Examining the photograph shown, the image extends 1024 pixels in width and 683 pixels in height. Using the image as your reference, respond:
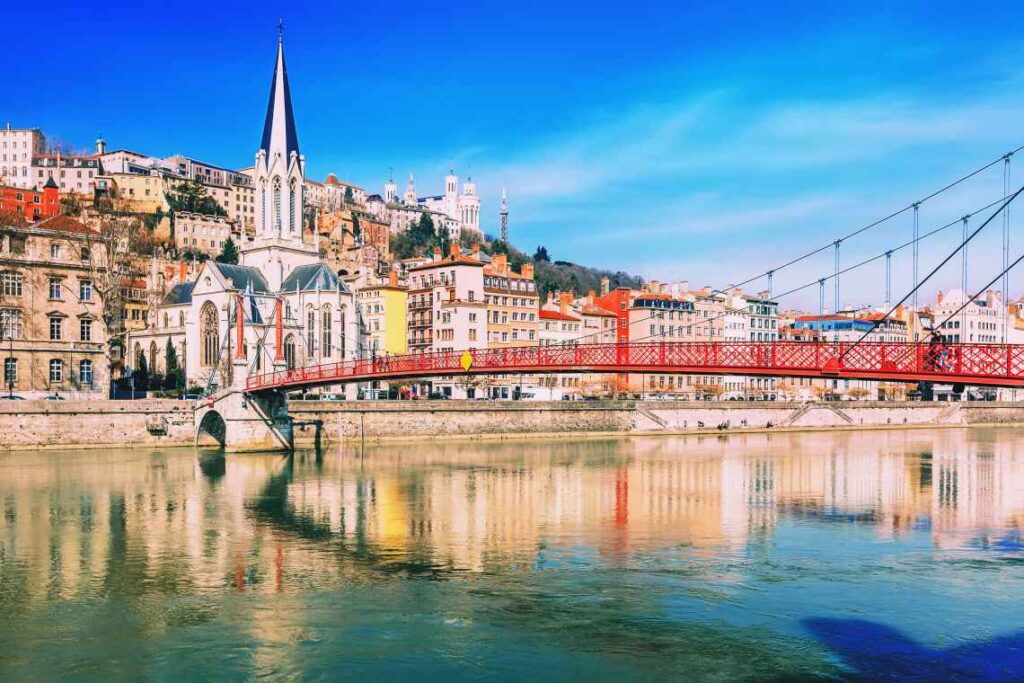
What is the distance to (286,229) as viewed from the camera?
6056 cm

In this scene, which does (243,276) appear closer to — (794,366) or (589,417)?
(589,417)

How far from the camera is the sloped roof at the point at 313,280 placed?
56.4 metres

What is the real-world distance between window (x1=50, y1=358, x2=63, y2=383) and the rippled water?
13044 mm

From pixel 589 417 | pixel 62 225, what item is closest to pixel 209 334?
pixel 62 225

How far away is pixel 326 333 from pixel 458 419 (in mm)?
12527

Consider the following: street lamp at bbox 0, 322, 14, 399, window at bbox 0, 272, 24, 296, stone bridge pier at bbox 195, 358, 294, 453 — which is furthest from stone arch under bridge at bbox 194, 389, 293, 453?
window at bbox 0, 272, 24, 296

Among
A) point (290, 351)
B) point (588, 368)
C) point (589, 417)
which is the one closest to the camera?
point (588, 368)

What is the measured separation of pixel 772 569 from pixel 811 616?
10.6 ft

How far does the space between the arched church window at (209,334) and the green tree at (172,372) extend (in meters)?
2.02

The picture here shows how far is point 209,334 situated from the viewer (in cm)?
5400

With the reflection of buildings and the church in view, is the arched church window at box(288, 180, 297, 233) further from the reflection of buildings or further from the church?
the reflection of buildings

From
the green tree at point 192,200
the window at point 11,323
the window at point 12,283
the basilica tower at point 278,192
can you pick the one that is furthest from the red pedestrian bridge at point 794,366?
the green tree at point 192,200

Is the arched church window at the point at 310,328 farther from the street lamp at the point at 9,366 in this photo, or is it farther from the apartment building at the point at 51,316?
the street lamp at the point at 9,366

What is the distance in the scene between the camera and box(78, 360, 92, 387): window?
4584cm
